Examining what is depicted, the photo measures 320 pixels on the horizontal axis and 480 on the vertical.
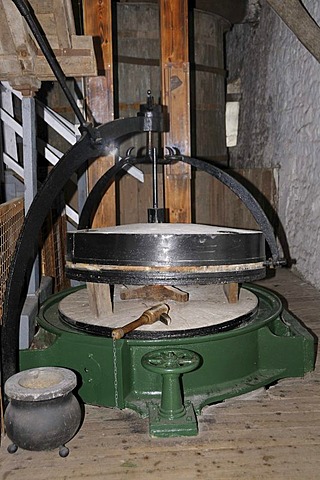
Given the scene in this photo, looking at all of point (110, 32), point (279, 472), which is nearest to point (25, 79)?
point (110, 32)

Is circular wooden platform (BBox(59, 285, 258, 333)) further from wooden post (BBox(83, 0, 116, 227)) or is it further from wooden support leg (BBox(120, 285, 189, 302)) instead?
wooden post (BBox(83, 0, 116, 227))

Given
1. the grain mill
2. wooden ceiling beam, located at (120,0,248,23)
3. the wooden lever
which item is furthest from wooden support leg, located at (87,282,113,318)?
wooden ceiling beam, located at (120,0,248,23)

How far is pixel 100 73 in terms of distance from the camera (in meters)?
4.24

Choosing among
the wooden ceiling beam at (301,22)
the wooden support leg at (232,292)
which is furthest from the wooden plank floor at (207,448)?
the wooden ceiling beam at (301,22)

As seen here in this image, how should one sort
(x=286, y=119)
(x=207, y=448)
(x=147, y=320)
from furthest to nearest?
(x=286, y=119), (x=147, y=320), (x=207, y=448)

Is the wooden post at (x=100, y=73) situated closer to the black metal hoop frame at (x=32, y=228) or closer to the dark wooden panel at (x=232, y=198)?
the black metal hoop frame at (x=32, y=228)

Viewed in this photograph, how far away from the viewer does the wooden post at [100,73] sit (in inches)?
166

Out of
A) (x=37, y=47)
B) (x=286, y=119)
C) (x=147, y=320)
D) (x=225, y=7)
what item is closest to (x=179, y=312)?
(x=147, y=320)

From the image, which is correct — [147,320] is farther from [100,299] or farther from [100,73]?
[100,73]

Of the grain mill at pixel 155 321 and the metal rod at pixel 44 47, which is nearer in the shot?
the metal rod at pixel 44 47

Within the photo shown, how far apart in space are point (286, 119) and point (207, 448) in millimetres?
4796

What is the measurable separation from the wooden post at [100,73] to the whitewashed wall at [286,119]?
7.05ft

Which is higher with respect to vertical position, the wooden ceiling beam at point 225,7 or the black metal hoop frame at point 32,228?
the wooden ceiling beam at point 225,7

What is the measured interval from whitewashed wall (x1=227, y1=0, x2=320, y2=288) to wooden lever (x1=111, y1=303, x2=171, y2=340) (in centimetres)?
301
